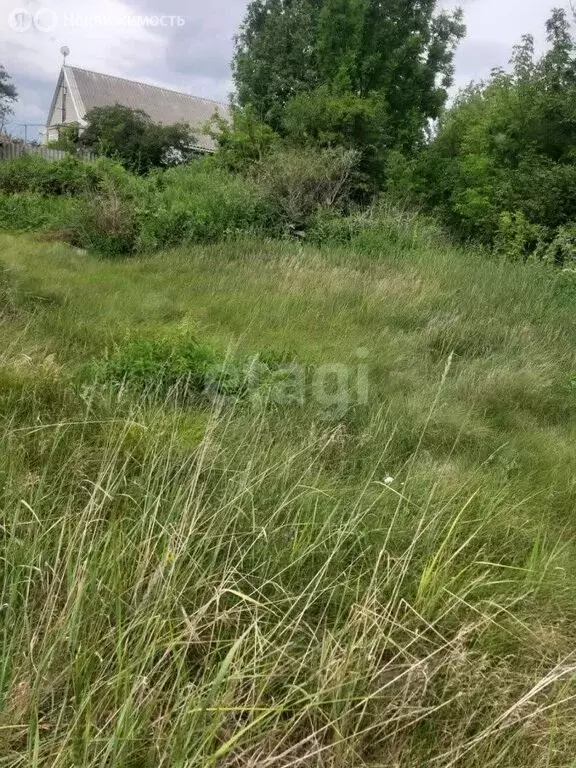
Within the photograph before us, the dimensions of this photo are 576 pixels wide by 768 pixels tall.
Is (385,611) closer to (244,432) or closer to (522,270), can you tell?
(244,432)

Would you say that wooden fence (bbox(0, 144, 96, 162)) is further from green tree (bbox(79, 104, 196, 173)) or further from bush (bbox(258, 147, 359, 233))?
bush (bbox(258, 147, 359, 233))

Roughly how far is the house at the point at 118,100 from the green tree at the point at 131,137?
4533 millimetres

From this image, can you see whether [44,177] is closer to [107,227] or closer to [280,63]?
→ [107,227]

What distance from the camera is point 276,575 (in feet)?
5.98

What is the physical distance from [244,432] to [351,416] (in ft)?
3.12

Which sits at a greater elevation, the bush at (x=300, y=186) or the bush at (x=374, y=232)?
the bush at (x=300, y=186)

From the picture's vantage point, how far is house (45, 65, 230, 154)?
2647 cm

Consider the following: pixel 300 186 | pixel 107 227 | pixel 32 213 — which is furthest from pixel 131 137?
pixel 107 227

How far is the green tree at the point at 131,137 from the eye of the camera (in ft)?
65.1

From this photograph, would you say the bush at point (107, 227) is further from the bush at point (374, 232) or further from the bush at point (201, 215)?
the bush at point (374, 232)

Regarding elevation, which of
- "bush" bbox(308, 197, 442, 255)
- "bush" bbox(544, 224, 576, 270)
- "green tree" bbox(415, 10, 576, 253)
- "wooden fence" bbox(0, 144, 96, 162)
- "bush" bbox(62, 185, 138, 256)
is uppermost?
A: "green tree" bbox(415, 10, 576, 253)

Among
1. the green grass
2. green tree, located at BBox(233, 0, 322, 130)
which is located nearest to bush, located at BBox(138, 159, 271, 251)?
the green grass

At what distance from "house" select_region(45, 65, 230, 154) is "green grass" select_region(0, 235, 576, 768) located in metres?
24.5

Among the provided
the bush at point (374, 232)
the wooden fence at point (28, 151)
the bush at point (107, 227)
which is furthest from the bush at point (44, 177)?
the bush at point (374, 232)
